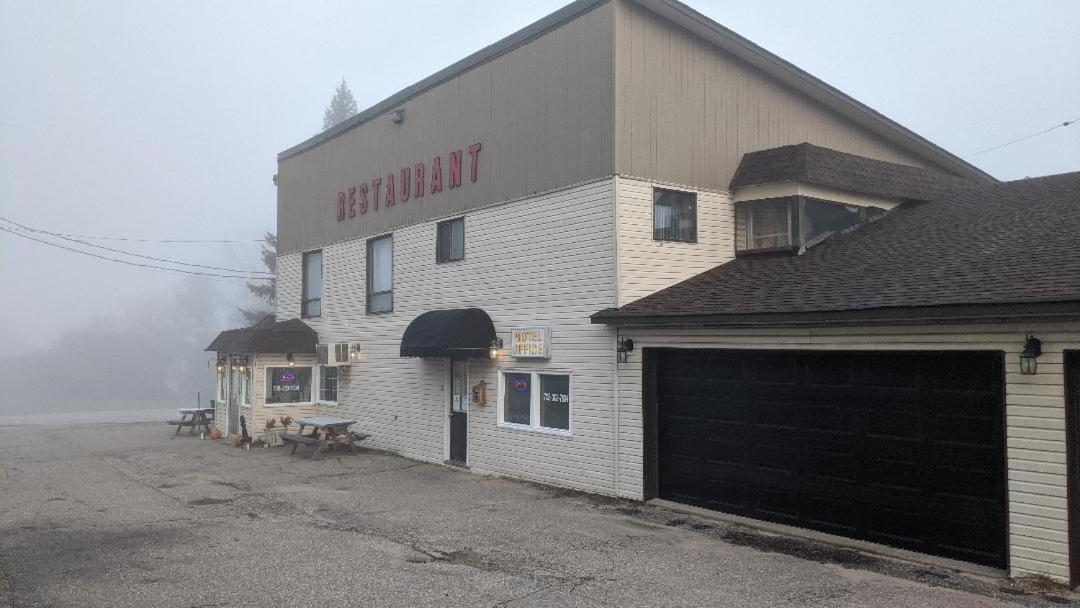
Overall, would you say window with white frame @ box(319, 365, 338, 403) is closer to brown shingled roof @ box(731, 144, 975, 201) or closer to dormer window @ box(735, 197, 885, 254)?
dormer window @ box(735, 197, 885, 254)

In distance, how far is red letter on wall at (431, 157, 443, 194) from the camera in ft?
56.4

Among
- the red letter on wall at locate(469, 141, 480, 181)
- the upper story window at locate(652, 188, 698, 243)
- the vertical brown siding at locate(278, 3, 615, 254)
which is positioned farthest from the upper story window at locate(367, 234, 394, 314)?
the upper story window at locate(652, 188, 698, 243)

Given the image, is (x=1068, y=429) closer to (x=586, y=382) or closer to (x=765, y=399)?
(x=765, y=399)

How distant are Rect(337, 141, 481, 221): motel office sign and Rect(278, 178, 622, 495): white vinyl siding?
0.88 metres

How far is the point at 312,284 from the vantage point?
74.3 feet

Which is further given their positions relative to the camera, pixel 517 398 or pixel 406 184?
pixel 406 184

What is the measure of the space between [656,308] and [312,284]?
536 inches

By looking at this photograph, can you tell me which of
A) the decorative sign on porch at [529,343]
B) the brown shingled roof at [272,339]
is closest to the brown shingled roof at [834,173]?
the decorative sign on porch at [529,343]

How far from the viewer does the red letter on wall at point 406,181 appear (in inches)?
716

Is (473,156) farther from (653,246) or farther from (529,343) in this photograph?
(653,246)

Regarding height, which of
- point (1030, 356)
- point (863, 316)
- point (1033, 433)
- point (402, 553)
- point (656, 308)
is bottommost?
point (402, 553)

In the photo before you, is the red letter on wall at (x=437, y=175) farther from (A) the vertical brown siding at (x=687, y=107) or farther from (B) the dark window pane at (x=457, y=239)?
(A) the vertical brown siding at (x=687, y=107)

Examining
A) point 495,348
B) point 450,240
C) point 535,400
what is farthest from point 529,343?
point 450,240

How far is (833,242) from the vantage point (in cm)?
1364
